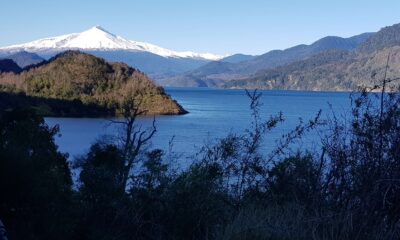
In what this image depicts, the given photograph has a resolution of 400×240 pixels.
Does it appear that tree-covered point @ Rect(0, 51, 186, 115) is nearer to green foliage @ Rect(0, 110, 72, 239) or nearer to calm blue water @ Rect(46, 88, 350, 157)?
calm blue water @ Rect(46, 88, 350, 157)

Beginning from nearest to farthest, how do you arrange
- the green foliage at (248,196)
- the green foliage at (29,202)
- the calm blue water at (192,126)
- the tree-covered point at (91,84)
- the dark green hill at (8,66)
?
1. the green foliage at (248,196)
2. the green foliage at (29,202)
3. the calm blue water at (192,126)
4. the tree-covered point at (91,84)
5. the dark green hill at (8,66)

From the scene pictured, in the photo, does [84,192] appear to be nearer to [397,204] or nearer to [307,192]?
[307,192]

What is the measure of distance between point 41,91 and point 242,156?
245ft

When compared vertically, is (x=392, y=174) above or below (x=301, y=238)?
above

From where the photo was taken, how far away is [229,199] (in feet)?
15.2

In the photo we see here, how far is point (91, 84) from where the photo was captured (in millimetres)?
80438

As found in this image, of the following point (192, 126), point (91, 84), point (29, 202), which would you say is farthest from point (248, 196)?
point (91, 84)

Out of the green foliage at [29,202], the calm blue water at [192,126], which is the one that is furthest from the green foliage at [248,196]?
the calm blue water at [192,126]

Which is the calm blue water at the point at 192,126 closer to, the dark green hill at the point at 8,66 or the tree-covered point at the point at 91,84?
the tree-covered point at the point at 91,84

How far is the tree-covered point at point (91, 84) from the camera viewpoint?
2844 inches

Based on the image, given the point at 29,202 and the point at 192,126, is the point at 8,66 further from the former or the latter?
the point at 29,202

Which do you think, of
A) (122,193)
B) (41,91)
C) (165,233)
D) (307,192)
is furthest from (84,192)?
(41,91)

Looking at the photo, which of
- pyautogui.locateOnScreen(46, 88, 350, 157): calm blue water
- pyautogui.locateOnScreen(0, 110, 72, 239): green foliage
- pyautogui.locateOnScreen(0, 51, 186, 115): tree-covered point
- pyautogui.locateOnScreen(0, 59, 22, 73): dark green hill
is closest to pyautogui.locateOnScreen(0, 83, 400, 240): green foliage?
pyautogui.locateOnScreen(0, 110, 72, 239): green foliage

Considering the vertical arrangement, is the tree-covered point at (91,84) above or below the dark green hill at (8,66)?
below
